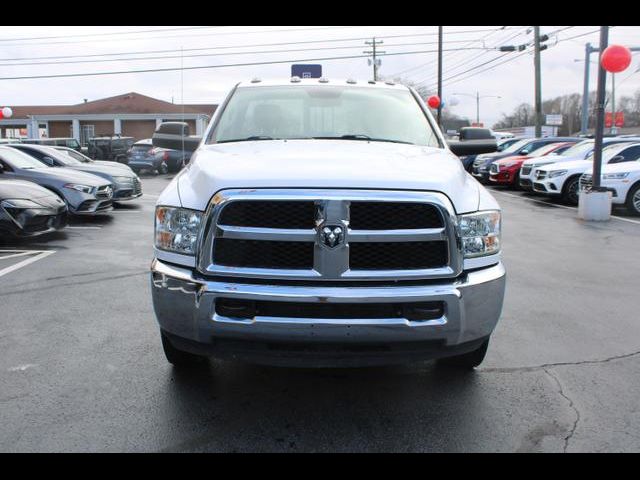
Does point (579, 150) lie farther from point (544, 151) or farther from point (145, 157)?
point (145, 157)

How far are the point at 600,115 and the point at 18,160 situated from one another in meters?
10.9

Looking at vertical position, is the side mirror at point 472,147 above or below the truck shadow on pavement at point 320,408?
above

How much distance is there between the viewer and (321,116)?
4336mm

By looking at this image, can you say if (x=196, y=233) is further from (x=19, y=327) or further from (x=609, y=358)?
(x=609, y=358)

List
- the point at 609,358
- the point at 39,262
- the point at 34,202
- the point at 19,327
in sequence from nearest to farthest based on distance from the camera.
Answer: the point at 609,358 < the point at 19,327 < the point at 39,262 < the point at 34,202

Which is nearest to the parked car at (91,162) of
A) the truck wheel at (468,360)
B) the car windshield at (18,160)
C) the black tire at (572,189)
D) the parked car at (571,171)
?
the car windshield at (18,160)

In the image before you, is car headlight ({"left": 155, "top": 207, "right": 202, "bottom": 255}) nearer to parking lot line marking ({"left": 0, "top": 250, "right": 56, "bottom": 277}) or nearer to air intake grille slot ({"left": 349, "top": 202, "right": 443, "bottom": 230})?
air intake grille slot ({"left": 349, "top": 202, "right": 443, "bottom": 230})

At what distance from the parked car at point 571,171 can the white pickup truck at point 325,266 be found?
1204 centimetres

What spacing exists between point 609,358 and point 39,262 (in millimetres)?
6239

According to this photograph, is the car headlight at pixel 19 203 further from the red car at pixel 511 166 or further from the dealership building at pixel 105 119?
the dealership building at pixel 105 119

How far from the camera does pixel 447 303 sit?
2850mm

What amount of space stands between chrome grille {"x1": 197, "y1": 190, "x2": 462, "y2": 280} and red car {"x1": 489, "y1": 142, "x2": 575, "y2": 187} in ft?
51.2

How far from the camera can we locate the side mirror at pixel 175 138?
4.77 meters
